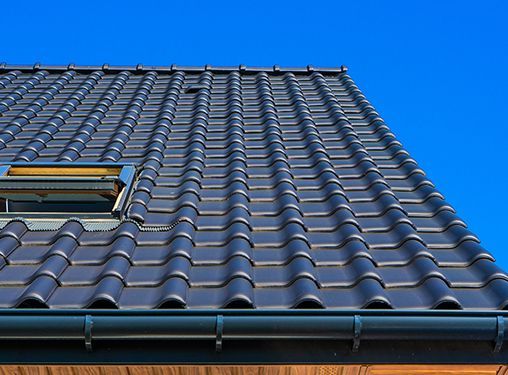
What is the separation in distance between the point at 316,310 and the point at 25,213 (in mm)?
2017

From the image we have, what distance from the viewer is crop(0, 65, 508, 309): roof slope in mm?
3127

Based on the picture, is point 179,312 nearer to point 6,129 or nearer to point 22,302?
point 22,302

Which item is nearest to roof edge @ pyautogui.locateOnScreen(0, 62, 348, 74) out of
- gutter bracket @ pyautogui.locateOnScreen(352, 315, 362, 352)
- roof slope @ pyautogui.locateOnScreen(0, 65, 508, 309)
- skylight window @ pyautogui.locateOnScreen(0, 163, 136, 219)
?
roof slope @ pyautogui.locateOnScreen(0, 65, 508, 309)

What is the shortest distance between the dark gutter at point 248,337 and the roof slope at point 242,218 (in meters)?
0.17

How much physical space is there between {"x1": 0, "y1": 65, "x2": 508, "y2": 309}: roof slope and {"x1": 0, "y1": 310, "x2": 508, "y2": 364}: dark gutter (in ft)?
0.57

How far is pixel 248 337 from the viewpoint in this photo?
9.05ft

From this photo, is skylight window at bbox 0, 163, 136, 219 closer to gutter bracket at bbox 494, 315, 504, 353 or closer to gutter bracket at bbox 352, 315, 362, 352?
gutter bracket at bbox 352, 315, 362, 352

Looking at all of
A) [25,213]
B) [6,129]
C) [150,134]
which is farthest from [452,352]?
[6,129]

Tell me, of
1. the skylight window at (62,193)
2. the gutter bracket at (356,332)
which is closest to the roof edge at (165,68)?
the skylight window at (62,193)

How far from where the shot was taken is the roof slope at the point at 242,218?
3127 mm

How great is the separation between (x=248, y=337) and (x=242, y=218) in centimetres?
122

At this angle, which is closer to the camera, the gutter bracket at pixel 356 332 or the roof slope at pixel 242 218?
the gutter bracket at pixel 356 332

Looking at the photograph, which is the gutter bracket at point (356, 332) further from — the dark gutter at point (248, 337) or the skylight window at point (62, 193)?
the skylight window at point (62, 193)

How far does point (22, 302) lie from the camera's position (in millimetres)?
2918
